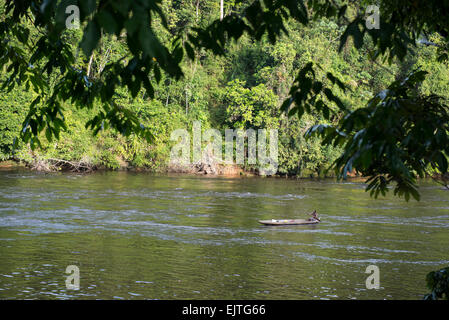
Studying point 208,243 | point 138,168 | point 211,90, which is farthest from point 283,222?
point 211,90

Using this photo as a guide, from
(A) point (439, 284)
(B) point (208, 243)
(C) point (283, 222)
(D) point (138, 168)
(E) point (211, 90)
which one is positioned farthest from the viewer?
(E) point (211, 90)

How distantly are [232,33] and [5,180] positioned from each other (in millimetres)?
33616

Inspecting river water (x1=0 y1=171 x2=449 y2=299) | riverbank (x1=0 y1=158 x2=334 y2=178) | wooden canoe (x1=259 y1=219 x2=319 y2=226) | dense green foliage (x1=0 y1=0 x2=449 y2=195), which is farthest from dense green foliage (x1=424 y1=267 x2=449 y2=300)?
riverbank (x1=0 y1=158 x2=334 y2=178)

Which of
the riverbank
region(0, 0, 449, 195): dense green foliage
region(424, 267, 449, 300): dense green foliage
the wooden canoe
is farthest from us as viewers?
the riverbank

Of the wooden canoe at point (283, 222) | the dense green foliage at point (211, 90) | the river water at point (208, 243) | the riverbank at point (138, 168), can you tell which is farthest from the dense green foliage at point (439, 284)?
the riverbank at point (138, 168)

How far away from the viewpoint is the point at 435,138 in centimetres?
385

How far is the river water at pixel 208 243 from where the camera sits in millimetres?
15586

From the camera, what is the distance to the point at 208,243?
68.4ft

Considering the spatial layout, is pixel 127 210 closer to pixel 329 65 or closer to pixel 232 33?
pixel 232 33

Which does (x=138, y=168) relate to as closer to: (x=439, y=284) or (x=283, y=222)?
(x=283, y=222)

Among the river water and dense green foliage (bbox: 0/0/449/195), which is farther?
the river water

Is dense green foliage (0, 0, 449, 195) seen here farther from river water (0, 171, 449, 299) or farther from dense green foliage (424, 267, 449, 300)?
river water (0, 171, 449, 299)

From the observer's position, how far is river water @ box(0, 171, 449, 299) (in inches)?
614
